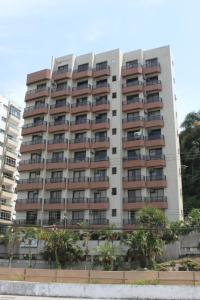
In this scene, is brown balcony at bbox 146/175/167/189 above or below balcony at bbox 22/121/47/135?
below

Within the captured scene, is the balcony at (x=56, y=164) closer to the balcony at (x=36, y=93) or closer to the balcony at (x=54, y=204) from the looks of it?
the balcony at (x=54, y=204)

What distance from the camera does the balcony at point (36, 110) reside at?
232ft

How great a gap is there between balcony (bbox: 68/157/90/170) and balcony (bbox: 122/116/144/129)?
333 inches

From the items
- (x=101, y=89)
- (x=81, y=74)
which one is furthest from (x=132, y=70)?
(x=81, y=74)

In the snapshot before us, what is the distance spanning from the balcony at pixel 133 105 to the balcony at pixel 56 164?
13426 millimetres

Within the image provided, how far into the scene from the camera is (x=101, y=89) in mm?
68000

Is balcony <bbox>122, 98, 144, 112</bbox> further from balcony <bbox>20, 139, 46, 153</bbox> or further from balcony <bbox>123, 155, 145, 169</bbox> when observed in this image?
balcony <bbox>20, 139, 46, 153</bbox>

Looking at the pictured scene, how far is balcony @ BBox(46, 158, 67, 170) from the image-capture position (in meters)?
65.4

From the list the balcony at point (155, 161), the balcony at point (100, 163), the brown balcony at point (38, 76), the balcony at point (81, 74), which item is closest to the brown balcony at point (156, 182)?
the balcony at point (155, 161)

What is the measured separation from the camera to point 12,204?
80000 millimetres

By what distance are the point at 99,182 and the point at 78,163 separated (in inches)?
209

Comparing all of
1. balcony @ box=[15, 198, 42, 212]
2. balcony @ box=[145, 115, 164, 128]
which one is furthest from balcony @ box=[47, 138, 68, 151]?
balcony @ box=[145, 115, 164, 128]

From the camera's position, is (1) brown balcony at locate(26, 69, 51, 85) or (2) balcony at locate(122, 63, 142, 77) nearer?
(2) balcony at locate(122, 63, 142, 77)

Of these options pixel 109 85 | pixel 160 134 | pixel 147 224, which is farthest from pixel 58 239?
pixel 109 85
